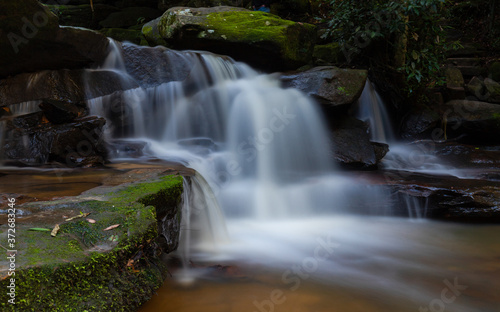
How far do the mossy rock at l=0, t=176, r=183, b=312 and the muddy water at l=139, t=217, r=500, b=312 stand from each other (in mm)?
264

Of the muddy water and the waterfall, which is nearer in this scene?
the muddy water

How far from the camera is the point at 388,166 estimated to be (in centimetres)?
652

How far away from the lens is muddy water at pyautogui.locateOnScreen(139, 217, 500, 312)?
2467 millimetres

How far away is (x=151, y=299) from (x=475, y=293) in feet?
7.62

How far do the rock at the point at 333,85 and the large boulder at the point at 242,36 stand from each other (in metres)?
1.60

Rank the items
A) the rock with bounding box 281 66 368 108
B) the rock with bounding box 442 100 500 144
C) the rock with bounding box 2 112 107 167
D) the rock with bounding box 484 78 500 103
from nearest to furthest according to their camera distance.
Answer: the rock with bounding box 2 112 107 167 → the rock with bounding box 281 66 368 108 → the rock with bounding box 442 100 500 144 → the rock with bounding box 484 78 500 103

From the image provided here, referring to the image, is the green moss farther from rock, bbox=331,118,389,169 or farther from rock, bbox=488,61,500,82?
rock, bbox=488,61,500,82

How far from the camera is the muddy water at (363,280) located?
247 centimetres

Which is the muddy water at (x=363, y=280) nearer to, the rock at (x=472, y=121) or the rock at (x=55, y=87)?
the rock at (x=55, y=87)

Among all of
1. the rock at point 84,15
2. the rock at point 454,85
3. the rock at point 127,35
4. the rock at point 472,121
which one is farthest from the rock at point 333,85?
the rock at point 84,15

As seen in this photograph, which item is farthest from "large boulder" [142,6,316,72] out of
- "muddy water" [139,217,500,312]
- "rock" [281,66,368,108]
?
"muddy water" [139,217,500,312]

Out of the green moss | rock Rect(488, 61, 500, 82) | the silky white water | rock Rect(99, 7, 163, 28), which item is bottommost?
the silky white water

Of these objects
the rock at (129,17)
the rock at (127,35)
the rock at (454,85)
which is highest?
the rock at (129,17)

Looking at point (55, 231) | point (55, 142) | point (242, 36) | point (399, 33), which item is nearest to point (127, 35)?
point (242, 36)
